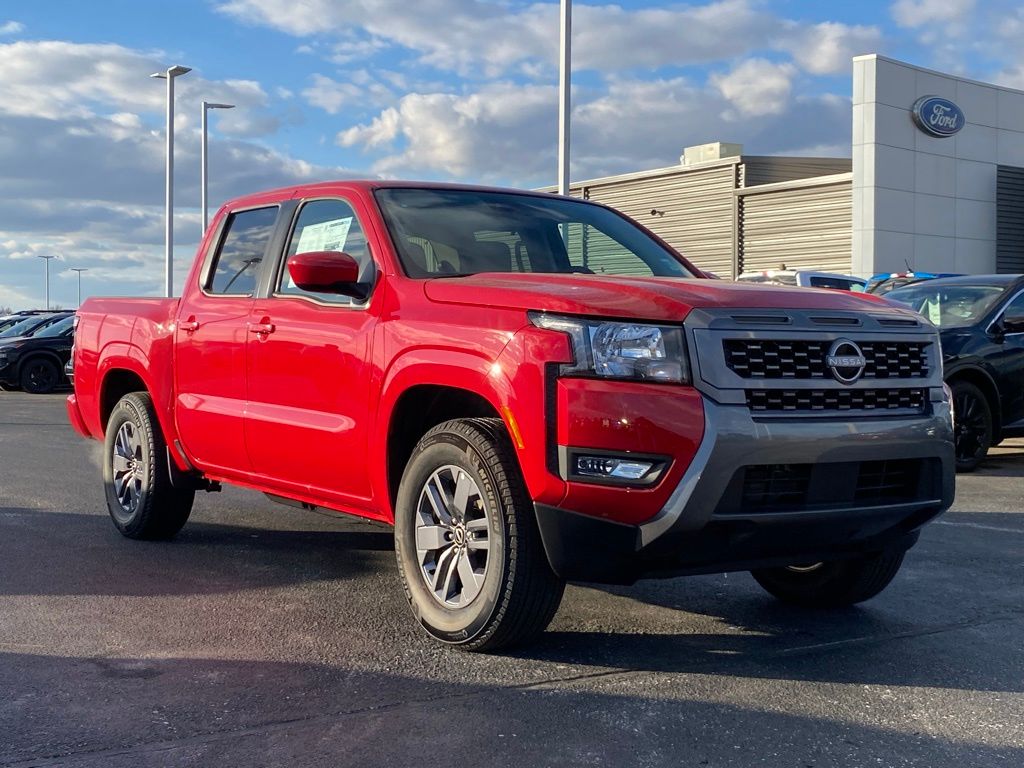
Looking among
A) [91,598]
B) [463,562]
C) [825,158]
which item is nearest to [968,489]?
[463,562]

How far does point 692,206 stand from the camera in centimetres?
3497

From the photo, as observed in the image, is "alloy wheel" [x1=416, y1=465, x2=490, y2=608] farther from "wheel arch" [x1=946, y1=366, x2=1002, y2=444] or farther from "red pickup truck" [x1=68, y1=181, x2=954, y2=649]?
"wheel arch" [x1=946, y1=366, x2=1002, y2=444]

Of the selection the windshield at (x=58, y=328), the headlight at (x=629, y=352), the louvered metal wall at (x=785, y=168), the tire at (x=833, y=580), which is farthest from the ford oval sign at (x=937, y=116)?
the headlight at (x=629, y=352)

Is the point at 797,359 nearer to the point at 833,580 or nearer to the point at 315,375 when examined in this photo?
the point at 833,580

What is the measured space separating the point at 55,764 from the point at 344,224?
9.29 ft

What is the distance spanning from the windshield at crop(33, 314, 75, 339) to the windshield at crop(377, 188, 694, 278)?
786 inches

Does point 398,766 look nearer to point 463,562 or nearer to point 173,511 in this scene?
point 463,562

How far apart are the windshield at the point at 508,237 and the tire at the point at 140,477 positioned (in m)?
2.24

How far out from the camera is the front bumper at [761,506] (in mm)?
4020

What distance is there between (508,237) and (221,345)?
1.57 meters

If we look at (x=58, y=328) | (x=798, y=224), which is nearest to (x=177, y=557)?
(x=58, y=328)

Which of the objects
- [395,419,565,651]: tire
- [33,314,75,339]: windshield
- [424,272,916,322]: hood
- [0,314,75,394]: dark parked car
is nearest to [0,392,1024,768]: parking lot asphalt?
[395,419,565,651]: tire

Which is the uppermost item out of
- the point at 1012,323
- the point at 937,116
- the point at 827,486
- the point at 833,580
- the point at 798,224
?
the point at 937,116

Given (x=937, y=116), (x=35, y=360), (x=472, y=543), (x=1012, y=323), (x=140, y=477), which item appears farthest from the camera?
(x=937, y=116)
